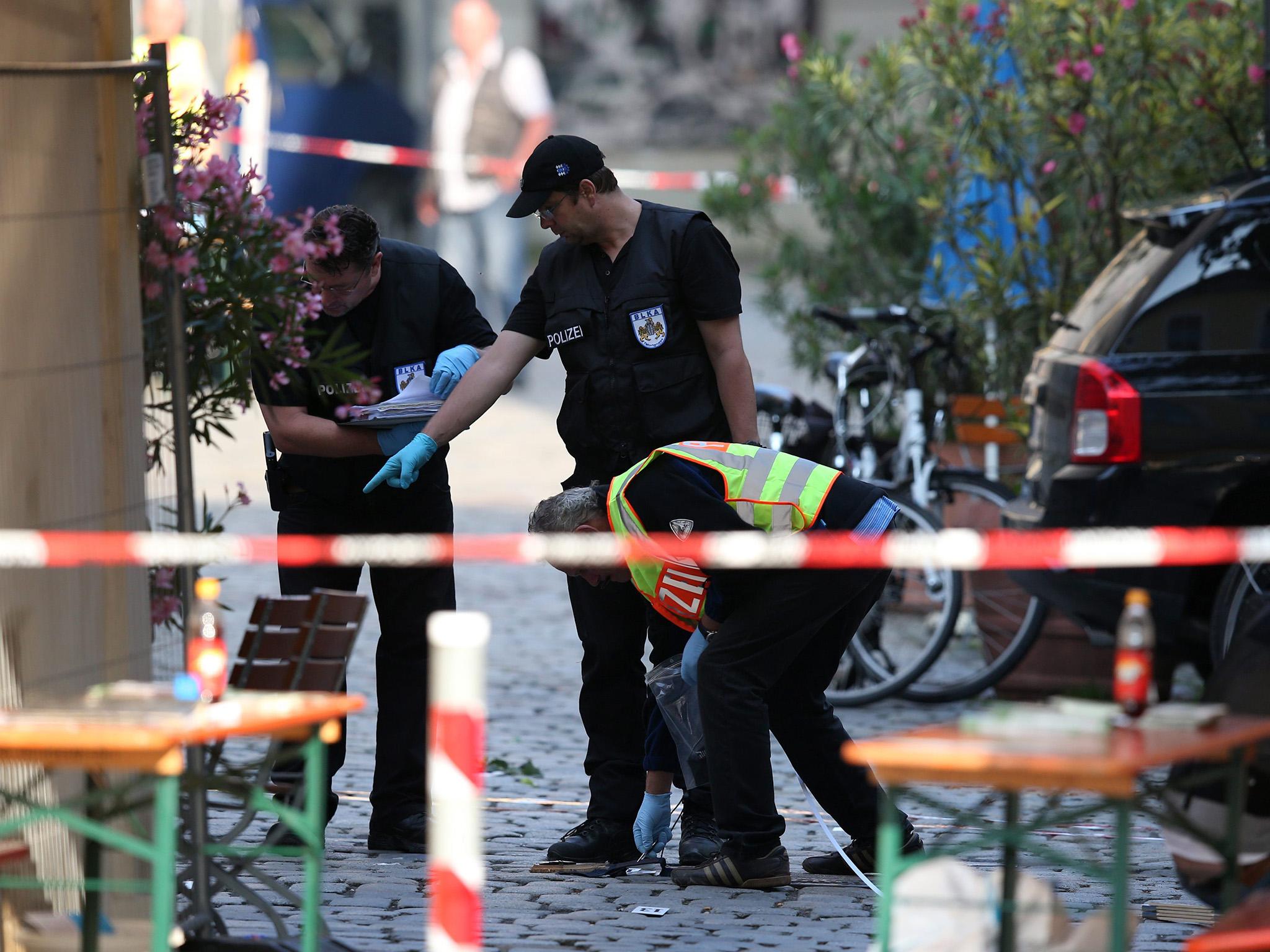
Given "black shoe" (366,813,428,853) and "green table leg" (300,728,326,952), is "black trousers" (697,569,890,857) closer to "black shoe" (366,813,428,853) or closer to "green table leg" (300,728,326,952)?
"black shoe" (366,813,428,853)

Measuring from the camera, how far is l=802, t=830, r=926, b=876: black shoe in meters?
5.49

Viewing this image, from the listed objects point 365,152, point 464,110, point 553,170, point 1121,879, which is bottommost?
point 1121,879

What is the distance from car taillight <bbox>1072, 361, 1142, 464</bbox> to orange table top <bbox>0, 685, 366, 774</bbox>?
3598mm

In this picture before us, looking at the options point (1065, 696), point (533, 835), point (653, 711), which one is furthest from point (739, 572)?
point (1065, 696)

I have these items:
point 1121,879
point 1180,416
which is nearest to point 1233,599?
point 1180,416

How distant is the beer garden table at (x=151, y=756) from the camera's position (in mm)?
3465

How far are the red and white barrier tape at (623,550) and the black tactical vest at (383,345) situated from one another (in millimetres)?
201

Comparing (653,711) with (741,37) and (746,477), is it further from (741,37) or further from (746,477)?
(741,37)

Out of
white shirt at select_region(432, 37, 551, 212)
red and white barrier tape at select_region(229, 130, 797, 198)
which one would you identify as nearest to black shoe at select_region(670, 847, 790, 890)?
white shirt at select_region(432, 37, 551, 212)

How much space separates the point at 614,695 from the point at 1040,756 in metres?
2.73

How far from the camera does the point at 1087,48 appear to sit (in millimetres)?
9062

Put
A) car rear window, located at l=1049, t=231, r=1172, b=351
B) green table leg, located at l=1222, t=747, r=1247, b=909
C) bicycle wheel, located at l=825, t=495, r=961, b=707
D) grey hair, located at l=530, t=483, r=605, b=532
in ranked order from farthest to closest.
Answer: bicycle wheel, located at l=825, t=495, r=961, b=707 < car rear window, located at l=1049, t=231, r=1172, b=351 < grey hair, located at l=530, t=483, r=605, b=532 < green table leg, located at l=1222, t=747, r=1247, b=909

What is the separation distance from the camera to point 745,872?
17.8 ft

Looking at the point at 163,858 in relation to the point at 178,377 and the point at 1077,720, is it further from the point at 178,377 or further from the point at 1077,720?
the point at 1077,720
